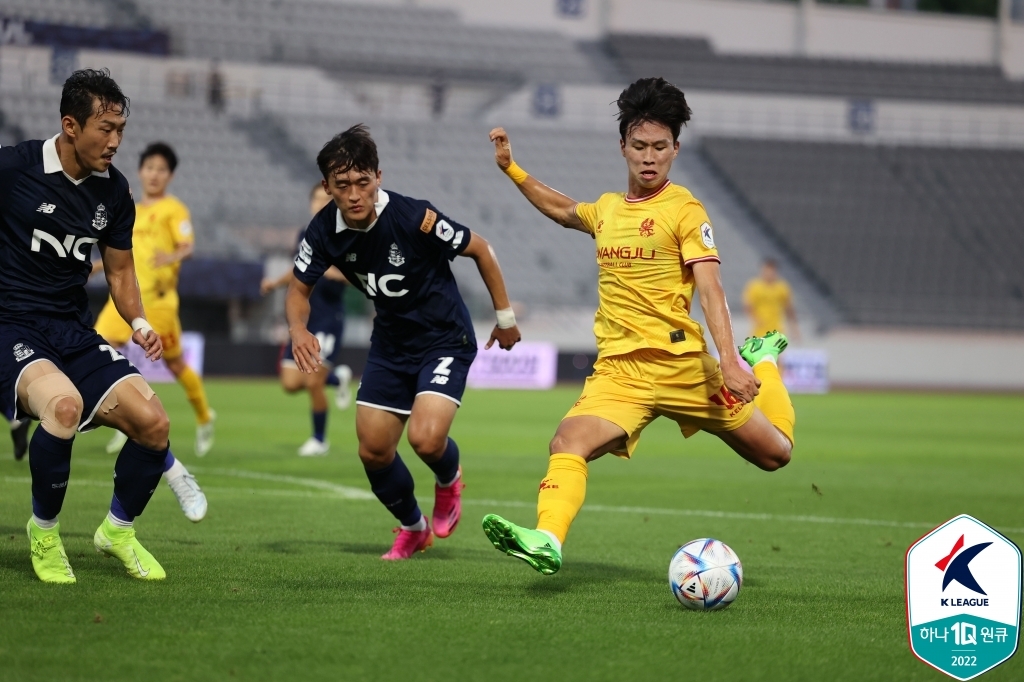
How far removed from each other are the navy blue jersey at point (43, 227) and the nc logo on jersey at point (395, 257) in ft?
4.74

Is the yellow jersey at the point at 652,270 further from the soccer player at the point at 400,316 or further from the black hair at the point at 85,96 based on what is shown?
the black hair at the point at 85,96

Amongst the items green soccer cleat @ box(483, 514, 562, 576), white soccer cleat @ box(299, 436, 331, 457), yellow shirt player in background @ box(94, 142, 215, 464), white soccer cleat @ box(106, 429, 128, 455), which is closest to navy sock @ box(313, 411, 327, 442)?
white soccer cleat @ box(299, 436, 331, 457)

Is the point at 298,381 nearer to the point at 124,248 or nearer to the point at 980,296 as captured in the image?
the point at 124,248

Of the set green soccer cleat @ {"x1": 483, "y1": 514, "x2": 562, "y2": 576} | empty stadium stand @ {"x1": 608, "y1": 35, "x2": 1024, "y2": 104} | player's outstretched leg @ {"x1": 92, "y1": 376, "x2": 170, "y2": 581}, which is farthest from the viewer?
empty stadium stand @ {"x1": 608, "y1": 35, "x2": 1024, "y2": 104}

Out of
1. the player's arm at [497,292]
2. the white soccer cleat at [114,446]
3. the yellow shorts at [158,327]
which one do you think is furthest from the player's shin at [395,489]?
the white soccer cleat at [114,446]

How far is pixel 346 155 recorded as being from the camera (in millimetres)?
6238

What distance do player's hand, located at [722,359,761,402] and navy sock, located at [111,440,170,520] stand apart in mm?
2601

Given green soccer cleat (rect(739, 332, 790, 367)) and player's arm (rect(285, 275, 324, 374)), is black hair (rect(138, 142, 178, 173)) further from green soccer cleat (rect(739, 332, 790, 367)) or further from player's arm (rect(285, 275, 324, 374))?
green soccer cleat (rect(739, 332, 790, 367))

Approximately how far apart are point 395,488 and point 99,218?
6.78 feet

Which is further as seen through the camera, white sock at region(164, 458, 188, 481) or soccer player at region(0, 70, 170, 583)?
white sock at region(164, 458, 188, 481)

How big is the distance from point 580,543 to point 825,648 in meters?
2.89

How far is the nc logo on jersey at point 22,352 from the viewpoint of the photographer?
18.6 feet

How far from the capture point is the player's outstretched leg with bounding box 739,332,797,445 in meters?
6.70

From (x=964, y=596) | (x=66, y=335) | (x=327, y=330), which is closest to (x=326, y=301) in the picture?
(x=327, y=330)
